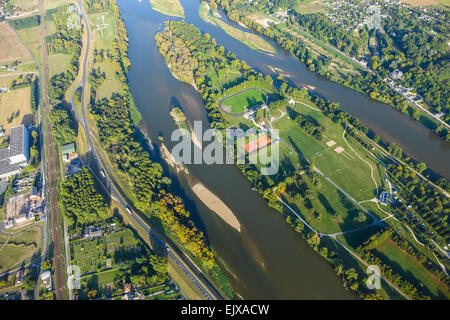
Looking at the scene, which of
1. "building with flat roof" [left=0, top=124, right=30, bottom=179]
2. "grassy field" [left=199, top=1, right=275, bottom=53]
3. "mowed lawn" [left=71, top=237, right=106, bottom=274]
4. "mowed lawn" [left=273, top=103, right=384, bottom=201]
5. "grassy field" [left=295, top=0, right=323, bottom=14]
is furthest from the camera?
"grassy field" [left=295, top=0, right=323, bottom=14]

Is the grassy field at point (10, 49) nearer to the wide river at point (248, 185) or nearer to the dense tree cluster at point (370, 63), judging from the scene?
the wide river at point (248, 185)

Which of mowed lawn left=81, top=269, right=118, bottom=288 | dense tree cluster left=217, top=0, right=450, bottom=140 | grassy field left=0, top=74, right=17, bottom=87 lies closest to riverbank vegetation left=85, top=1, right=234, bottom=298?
mowed lawn left=81, top=269, right=118, bottom=288

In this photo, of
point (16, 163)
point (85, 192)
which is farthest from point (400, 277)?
point (16, 163)

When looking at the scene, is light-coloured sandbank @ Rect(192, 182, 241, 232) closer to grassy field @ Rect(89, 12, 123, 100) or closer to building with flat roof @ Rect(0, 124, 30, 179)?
building with flat roof @ Rect(0, 124, 30, 179)

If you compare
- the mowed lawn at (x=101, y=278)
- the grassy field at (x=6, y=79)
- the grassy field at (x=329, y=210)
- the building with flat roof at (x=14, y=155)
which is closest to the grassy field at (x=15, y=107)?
the grassy field at (x=6, y=79)

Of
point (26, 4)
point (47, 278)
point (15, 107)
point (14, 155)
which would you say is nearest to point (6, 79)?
point (15, 107)

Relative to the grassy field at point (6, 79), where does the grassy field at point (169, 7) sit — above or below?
above
